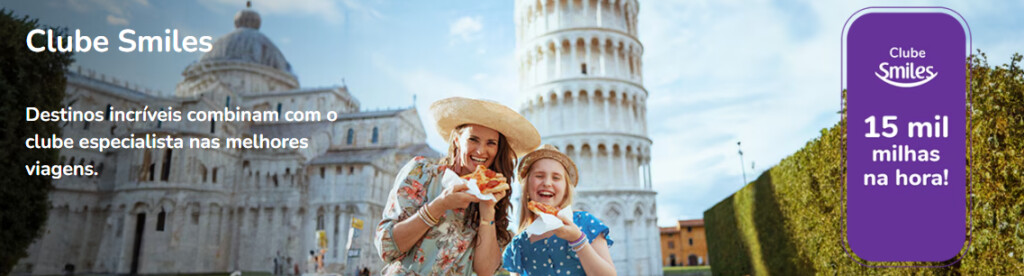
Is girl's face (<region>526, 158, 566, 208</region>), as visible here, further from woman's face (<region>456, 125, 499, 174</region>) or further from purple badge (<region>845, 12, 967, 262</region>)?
purple badge (<region>845, 12, 967, 262</region>)

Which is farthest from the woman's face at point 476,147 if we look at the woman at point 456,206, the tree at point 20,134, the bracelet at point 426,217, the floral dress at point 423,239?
the tree at point 20,134

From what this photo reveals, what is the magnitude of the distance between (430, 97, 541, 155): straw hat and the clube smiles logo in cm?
449

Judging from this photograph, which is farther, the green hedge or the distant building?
the distant building

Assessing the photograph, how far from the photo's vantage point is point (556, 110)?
3331 cm

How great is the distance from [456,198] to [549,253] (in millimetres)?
985

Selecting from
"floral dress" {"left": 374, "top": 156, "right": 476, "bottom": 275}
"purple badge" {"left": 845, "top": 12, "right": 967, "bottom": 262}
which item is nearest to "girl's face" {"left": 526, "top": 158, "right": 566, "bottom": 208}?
"floral dress" {"left": 374, "top": 156, "right": 476, "bottom": 275}

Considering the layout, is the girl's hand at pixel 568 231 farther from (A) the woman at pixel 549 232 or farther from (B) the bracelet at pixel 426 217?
(B) the bracelet at pixel 426 217

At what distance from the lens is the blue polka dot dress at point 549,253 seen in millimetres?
3370

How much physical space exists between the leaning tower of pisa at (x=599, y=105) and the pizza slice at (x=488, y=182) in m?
28.6

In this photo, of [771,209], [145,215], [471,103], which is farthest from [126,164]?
[471,103]

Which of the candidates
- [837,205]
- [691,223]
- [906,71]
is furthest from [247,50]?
[906,71]

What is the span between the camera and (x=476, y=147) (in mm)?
3279

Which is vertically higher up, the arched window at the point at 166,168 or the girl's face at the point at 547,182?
the arched window at the point at 166,168

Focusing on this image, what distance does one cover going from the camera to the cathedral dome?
Result: 183 ft
